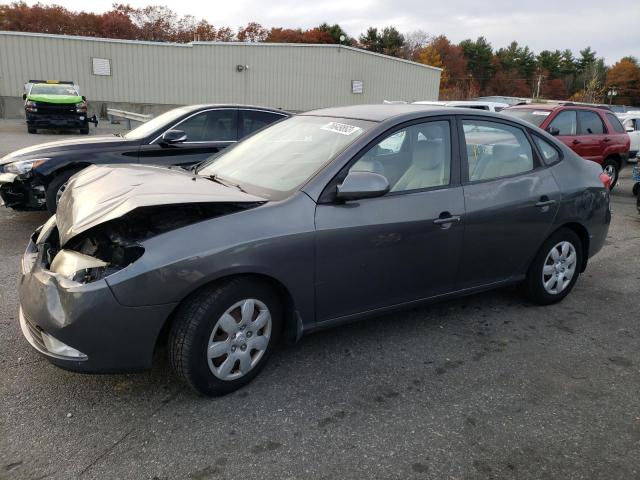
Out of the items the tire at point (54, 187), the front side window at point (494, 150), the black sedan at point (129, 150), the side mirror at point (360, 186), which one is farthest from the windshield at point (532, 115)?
the tire at point (54, 187)

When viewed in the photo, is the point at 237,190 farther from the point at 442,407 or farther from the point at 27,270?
the point at 442,407

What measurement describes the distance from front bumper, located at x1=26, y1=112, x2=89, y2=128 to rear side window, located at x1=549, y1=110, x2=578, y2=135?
1587cm

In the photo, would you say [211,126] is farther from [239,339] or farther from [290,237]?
[239,339]

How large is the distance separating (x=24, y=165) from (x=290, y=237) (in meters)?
4.34

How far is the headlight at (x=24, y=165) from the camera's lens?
5.73m

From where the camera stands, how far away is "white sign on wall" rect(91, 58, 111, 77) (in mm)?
25500

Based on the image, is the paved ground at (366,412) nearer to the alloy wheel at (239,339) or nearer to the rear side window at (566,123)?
the alloy wheel at (239,339)

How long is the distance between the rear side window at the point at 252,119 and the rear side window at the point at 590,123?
6676mm

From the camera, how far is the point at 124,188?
3127mm

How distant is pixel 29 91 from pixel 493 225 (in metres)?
19.8

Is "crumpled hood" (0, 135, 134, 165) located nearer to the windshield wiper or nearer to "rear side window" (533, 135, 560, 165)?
the windshield wiper

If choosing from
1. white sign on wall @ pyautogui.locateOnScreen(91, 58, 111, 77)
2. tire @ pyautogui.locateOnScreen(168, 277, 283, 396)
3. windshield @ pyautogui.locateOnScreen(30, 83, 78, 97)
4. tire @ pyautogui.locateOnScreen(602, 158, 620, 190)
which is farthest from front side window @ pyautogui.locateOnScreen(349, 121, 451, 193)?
white sign on wall @ pyautogui.locateOnScreen(91, 58, 111, 77)

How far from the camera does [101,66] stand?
2566 centimetres

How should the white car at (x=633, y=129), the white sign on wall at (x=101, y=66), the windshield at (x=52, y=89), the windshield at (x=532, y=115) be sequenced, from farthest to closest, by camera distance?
the white sign on wall at (x=101, y=66) → the windshield at (x=52, y=89) → the white car at (x=633, y=129) → the windshield at (x=532, y=115)
